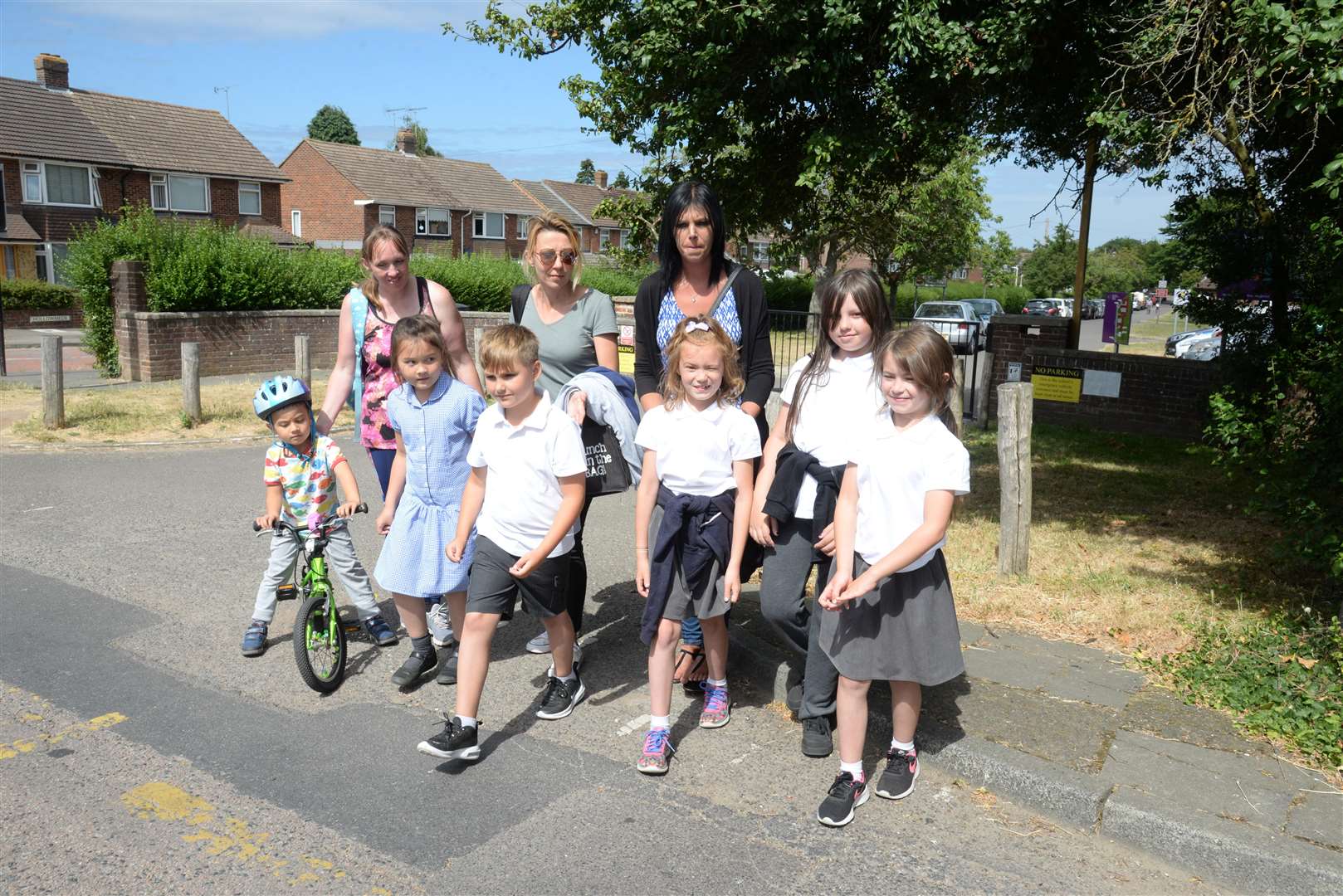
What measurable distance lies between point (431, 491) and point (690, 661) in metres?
1.40

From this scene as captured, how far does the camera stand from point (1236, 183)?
8688 mm

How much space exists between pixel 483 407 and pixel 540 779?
1.65 meters

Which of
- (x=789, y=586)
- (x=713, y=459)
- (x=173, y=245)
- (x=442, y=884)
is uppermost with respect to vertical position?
(x=173, y=245)

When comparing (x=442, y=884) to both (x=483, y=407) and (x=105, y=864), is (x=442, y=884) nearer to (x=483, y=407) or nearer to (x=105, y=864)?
(x=105, y=864)

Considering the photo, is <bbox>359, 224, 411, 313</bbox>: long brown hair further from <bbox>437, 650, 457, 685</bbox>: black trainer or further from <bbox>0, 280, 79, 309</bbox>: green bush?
<bbox>0, 280, 79, 309</bbox>: green bush

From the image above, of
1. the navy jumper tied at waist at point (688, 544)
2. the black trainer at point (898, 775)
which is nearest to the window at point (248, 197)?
the navy jumper tied at waist at point (688, 544)

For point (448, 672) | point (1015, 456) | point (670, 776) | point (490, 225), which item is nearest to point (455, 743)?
point (670, 776)

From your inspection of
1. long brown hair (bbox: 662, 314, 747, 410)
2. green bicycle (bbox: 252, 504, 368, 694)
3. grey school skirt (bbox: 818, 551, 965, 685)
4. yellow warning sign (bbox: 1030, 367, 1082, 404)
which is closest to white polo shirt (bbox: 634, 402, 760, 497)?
long brown hair (bbox: 662, 314, 747, 410)

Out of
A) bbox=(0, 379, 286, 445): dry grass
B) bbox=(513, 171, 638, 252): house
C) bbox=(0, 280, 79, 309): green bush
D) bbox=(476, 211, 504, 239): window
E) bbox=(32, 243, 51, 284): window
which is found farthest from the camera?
bbox=(513, 171, 638, 252): house

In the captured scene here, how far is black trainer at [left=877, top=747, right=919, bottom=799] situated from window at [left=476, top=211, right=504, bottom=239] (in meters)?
55.5

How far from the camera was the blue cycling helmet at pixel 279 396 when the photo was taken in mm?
4586

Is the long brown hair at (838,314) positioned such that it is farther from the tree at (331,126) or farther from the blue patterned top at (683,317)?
the tree at (331,126)

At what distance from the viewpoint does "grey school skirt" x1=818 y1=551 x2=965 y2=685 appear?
3.51m

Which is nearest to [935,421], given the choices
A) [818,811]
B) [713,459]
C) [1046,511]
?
[713,459]
